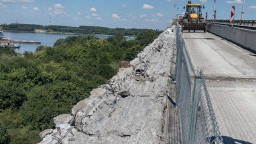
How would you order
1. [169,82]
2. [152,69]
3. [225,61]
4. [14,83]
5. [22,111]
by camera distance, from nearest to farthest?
[169,82] < [152,69] < [225,61] < [22,111] < [14,83]

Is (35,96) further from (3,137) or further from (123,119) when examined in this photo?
(123,119)

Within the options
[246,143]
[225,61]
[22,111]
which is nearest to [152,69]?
[225,61]

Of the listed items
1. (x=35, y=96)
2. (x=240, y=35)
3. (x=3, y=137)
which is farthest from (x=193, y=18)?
(x=3, y=137)

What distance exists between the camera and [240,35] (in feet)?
67.2

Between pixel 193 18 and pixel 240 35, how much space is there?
9490mm

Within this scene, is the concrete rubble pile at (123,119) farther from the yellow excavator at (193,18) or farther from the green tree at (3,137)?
the yellow excavator at (193,18)

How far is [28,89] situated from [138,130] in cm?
2338

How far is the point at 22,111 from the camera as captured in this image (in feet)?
67.4

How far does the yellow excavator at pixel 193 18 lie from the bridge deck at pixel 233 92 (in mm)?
15312

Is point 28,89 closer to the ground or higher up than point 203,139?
closer to the ground

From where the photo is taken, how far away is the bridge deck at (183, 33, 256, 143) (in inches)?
227

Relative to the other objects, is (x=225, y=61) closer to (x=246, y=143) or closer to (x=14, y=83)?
(x=246, y=143)

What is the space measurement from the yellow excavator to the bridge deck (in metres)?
15.3

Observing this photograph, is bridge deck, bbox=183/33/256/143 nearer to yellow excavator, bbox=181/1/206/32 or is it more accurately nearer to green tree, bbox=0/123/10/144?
green tree, bbox=0/123/10/144
